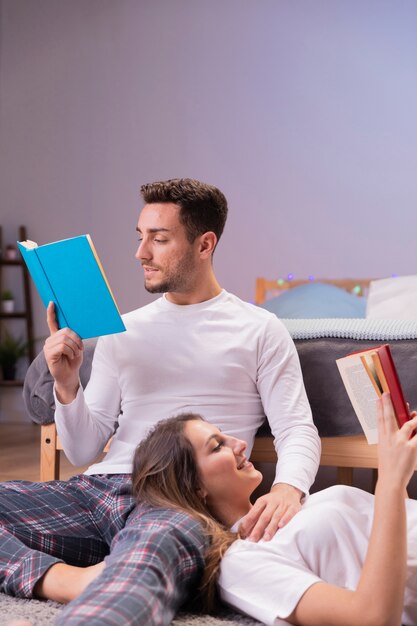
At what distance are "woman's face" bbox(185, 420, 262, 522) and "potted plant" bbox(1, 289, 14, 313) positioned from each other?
3933 mm

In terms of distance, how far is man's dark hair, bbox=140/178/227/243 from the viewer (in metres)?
1.84

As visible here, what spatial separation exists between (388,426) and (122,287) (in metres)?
3.86

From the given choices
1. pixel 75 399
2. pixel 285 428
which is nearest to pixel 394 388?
pixel 285 428

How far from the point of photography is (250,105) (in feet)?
15.2

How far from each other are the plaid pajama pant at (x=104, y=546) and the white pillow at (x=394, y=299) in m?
1.97

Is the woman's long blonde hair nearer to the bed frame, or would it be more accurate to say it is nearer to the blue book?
the blue book

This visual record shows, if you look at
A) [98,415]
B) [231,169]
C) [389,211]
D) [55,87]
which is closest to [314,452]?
[98,415]

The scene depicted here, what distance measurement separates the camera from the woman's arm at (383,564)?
1121 mm

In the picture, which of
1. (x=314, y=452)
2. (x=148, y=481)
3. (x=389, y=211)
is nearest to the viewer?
(x=148, y=481)

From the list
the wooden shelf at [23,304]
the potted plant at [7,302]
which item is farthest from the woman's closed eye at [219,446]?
the potted plant at [7,302]

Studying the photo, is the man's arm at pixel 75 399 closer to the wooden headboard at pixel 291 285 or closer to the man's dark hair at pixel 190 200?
the man's dark hair at pixel 190 200

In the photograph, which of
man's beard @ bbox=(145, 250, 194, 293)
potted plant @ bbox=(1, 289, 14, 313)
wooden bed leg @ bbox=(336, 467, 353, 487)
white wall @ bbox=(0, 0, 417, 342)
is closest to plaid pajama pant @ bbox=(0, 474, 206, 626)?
man's beard @ bbox=(145, 250, 194, 293)

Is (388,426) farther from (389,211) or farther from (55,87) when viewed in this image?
(55,87)

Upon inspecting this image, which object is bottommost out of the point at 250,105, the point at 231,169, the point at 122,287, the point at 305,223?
the point at 122,287
